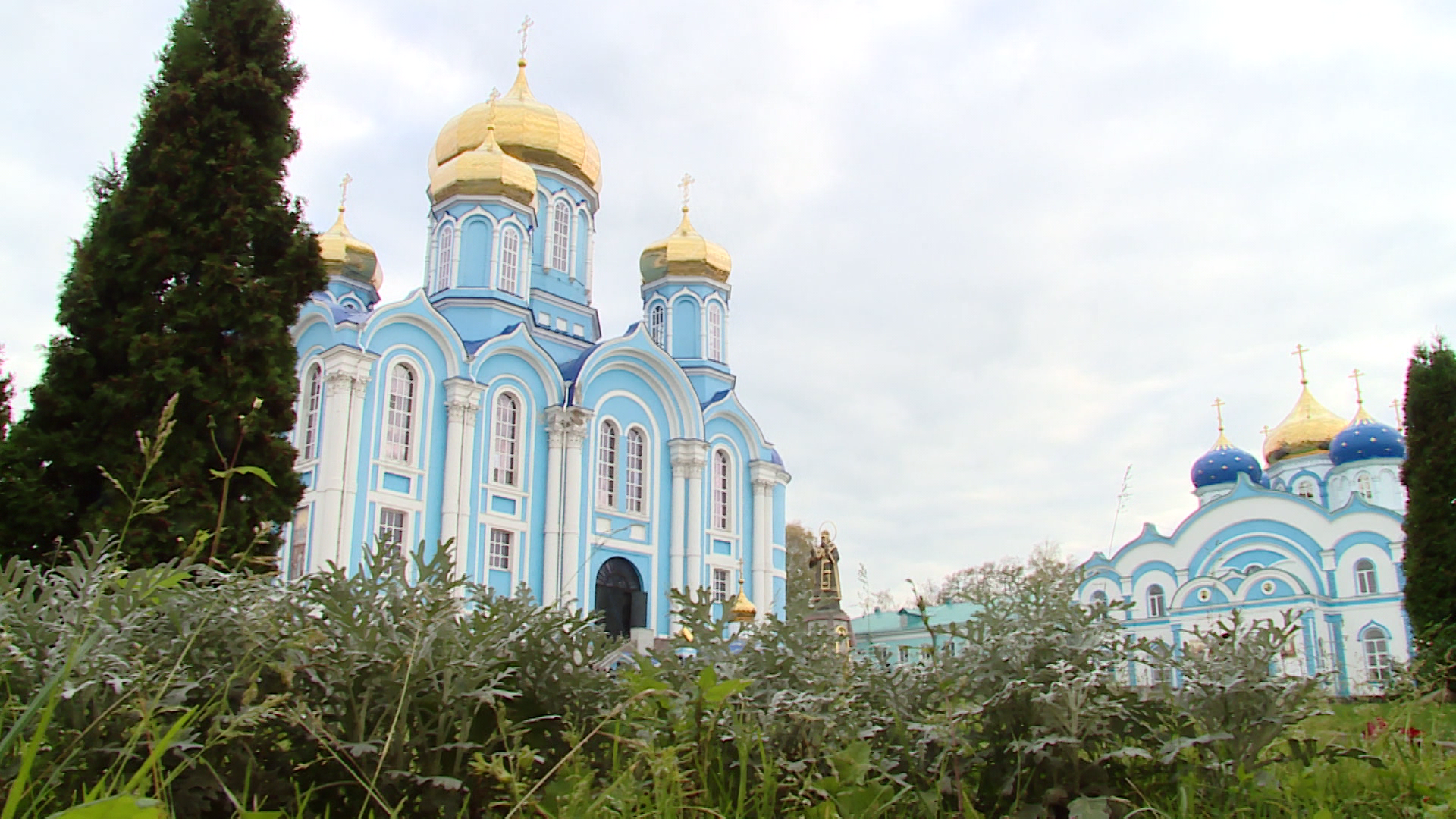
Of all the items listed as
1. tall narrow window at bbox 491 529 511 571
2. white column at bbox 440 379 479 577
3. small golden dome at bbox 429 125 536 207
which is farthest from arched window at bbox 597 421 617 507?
small golden dome at bbox 429 125 536 207

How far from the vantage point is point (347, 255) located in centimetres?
2300

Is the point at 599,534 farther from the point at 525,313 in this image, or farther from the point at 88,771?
the point at 88,771

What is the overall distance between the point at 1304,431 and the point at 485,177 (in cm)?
2808

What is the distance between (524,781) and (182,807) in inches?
23.6

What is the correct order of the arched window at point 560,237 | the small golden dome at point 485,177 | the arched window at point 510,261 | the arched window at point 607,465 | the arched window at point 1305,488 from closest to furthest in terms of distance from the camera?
the arched window at point 607,465
the arched window at point 510,261
the small golden dome at point 485,177
the arched window at point 560,237
the arched window at point 1305,488

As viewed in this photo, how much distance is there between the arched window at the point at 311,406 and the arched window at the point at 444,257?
4120 mm

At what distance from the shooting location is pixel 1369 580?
2600 centimetres

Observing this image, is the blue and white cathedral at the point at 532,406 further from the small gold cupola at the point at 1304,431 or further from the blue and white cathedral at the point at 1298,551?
the small gold cupola at the point at 1304,431

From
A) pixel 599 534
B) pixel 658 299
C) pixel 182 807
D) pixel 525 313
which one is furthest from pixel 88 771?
pixel 658 299

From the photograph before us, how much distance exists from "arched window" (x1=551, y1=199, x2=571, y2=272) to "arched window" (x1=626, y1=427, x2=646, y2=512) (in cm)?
467

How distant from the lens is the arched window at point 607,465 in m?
19.7

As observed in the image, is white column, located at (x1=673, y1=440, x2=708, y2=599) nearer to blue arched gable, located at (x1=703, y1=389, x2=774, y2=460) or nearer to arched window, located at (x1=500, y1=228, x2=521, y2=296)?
blue arched gable, located at (x1=703, y1=389, x2=774, y2=460)

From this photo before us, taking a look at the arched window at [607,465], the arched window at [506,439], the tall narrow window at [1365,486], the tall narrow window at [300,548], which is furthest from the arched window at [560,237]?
the tall narrow window at [1365,486]

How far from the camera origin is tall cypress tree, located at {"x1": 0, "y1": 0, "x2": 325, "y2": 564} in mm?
7734
